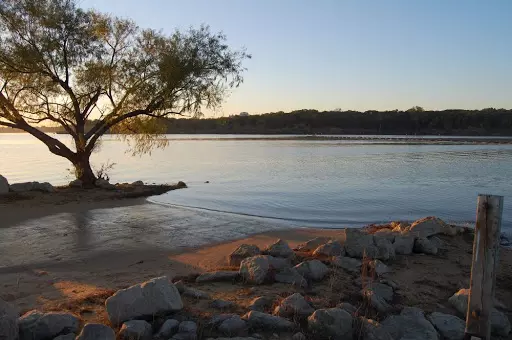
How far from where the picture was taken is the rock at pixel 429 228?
10.1 m

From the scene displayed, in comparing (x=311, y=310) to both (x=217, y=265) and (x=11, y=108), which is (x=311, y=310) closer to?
(x=217, y=265)

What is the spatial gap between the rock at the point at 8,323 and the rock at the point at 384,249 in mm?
5760

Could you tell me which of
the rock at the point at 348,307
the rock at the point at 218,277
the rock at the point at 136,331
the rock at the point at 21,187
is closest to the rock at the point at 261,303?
the rock at the point at 348,307

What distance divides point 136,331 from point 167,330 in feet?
1.15

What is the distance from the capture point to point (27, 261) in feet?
28.7

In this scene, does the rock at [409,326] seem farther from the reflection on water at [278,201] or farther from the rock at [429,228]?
the reflection on water at [278,201]

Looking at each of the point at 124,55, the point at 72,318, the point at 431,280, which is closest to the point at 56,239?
the point at 72,318

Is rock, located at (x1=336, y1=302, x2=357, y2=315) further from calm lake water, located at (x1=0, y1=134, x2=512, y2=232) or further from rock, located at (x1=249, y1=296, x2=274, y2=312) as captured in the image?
calm lake water, located at (x1=0, y1=134, x2=512, y2=232)

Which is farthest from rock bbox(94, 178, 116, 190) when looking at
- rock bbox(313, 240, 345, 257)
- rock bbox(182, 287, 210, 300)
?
rock bbox(182, 287, 210, 300)

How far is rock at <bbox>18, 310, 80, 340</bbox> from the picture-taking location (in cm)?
509

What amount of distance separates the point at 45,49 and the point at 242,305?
14.4m

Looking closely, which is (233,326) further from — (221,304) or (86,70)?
(86,70)

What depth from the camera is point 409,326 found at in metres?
6.02

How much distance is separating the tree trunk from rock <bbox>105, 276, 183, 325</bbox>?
1428 cm
